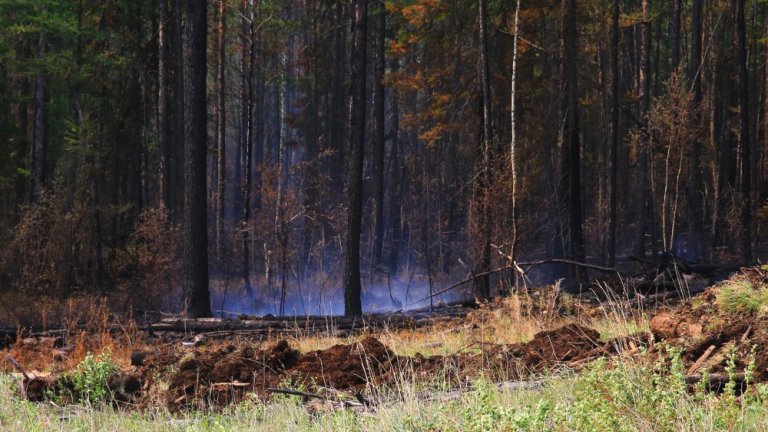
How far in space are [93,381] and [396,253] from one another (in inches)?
965

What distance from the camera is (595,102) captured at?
26.5 m

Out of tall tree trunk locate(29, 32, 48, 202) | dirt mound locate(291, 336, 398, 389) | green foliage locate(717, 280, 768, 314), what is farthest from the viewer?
tall tree trunk locate(29, 32, 48, 202)

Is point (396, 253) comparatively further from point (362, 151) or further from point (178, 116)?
point (362, 151)

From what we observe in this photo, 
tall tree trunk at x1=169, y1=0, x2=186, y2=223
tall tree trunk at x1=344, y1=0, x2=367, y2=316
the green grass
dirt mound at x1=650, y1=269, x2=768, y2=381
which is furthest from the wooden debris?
tall tree trunk at x1=169, y1=0, x2=186, y2=223

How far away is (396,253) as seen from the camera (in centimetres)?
3136

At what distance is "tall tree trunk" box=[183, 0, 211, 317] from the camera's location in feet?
51.5

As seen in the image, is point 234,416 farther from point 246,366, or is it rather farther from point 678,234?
point 678,234

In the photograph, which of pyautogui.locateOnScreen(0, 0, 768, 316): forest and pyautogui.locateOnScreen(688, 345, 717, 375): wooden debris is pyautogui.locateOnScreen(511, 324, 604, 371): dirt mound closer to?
pyautogui.locateOnScreen(688, 345, 717, 375): wooden debris

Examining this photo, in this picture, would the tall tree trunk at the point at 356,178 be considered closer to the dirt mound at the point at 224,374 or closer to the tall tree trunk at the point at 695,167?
the dirt mound at the point at 224,374

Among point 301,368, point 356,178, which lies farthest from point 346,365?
point 356,178

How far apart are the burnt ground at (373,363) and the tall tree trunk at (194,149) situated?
Result: 24.5 ft

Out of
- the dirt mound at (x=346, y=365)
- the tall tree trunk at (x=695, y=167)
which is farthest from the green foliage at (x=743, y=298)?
the tall tree trunk at (x=695, y=167)

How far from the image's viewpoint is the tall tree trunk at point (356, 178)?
17.4 metres

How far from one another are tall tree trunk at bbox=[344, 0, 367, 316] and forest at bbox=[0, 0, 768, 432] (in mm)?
49
